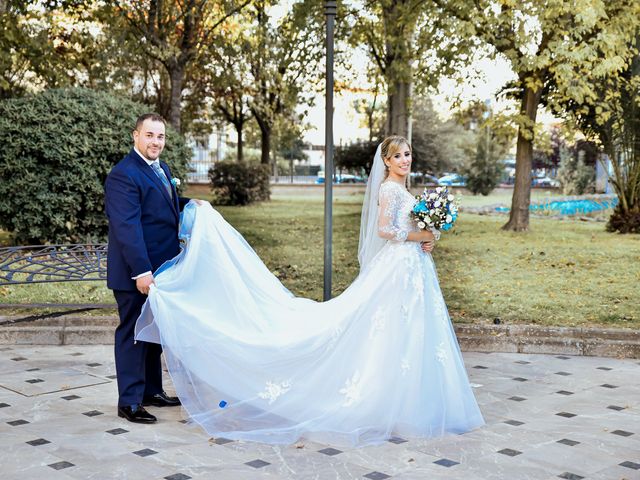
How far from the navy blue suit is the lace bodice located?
1545 mm

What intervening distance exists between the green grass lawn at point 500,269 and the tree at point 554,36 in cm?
302

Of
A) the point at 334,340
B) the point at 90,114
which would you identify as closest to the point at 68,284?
the point at 90,114

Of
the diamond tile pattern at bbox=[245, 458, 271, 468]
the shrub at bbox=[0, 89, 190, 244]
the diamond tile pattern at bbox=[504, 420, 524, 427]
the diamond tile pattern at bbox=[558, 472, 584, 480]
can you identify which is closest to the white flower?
the diamond tile pattern at bbox=[245, 458, 271, 468]

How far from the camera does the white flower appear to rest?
5.71 metres

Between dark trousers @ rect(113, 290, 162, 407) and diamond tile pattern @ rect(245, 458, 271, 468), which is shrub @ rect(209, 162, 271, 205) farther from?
diamond tile pattern @ rect(245, 458, 271, 468)

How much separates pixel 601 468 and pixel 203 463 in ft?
7.89

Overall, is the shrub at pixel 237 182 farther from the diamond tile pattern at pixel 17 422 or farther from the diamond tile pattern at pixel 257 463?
Result: the diamond tile pattern at pixel 257 463

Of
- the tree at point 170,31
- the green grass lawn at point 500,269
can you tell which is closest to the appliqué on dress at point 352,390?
the green grass lawn at point 500,269

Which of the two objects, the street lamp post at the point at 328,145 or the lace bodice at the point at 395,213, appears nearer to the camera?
the lace bodice at the point at 395,213

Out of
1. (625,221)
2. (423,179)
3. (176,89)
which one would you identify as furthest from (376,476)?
(423,179)

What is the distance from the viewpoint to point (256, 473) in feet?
15.7

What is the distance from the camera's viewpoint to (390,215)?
6.04 metres

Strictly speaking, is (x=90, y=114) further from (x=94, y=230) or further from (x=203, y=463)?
(x=203, y=463)

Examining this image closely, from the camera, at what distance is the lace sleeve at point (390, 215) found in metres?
6.03
